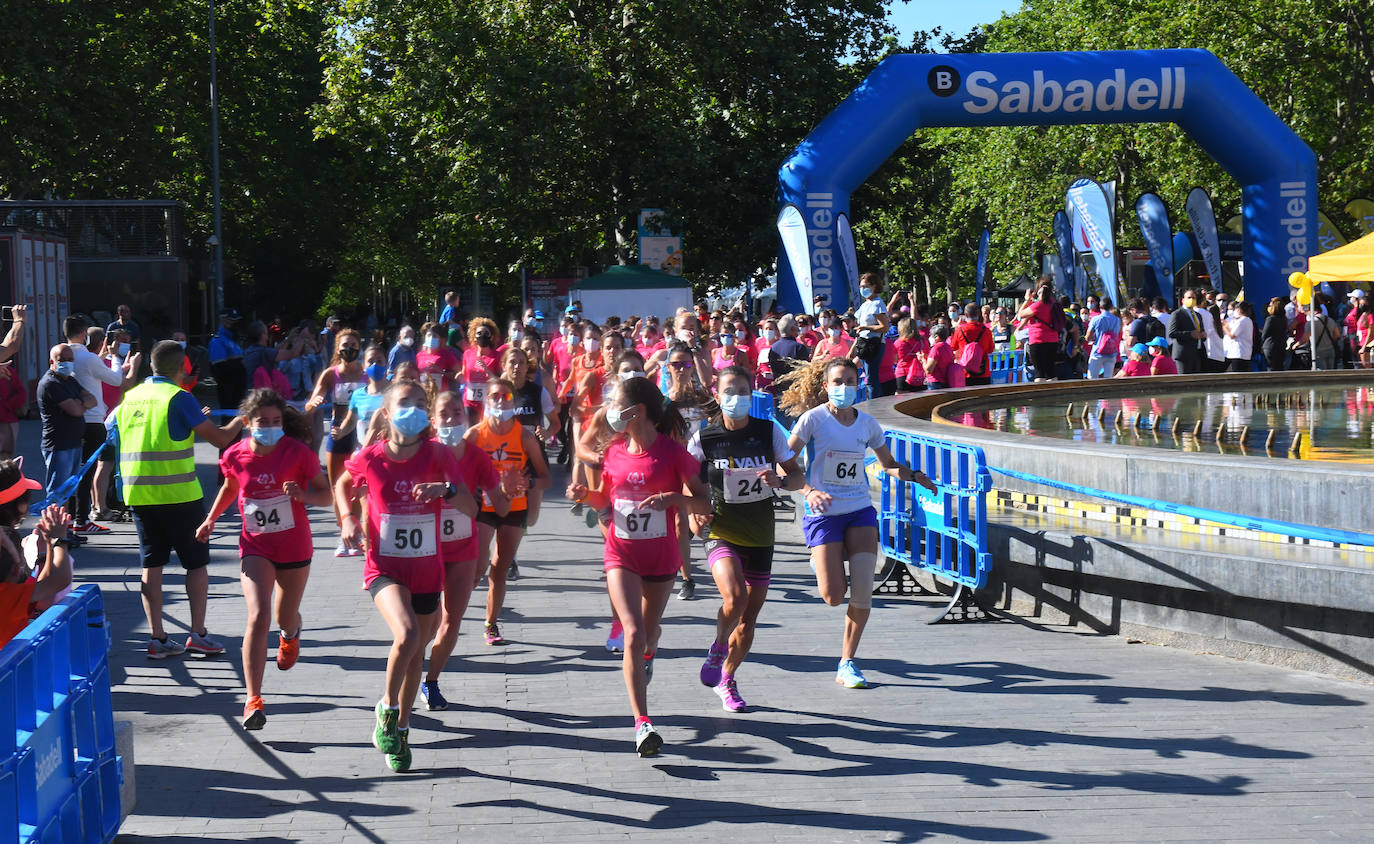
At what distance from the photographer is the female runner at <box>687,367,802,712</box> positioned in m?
7.47

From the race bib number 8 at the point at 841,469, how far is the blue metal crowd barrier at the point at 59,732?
361cm

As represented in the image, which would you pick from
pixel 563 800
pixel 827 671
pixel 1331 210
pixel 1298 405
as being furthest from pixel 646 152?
pixel 563 800

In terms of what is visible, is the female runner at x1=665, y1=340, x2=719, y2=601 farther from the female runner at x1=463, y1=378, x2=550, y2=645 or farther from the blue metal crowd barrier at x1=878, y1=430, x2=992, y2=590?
the blue metal crowd barrier at x1=878, y1=430, x2=992, y2=590

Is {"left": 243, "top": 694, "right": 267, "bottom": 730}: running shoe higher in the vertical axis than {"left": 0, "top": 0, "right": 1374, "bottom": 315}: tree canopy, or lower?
lower

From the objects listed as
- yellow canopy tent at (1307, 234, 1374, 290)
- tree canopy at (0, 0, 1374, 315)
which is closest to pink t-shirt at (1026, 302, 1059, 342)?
yellow canopy tent at (1307, 234, 1374, 290)

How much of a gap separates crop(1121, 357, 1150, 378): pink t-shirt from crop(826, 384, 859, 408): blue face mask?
14.8 meters

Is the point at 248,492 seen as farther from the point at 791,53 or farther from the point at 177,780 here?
the point at 791,53

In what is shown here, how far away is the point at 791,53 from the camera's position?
3369cm

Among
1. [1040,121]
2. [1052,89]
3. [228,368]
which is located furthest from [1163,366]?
[228,368]

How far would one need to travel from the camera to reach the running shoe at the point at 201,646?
8.73 meters

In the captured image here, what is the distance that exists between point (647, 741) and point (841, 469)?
188 centimetres

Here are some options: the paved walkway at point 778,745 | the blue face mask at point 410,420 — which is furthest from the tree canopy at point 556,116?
the blue face mask at point 410,420

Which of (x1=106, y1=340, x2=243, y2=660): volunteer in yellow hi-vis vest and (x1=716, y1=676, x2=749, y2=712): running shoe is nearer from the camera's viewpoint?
(x1=716, y1=676, x2=749, y2=712): running shoe

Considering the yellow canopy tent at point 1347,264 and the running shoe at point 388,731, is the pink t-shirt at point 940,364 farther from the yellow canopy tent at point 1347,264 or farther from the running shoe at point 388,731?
the running shoe at point 388,731
